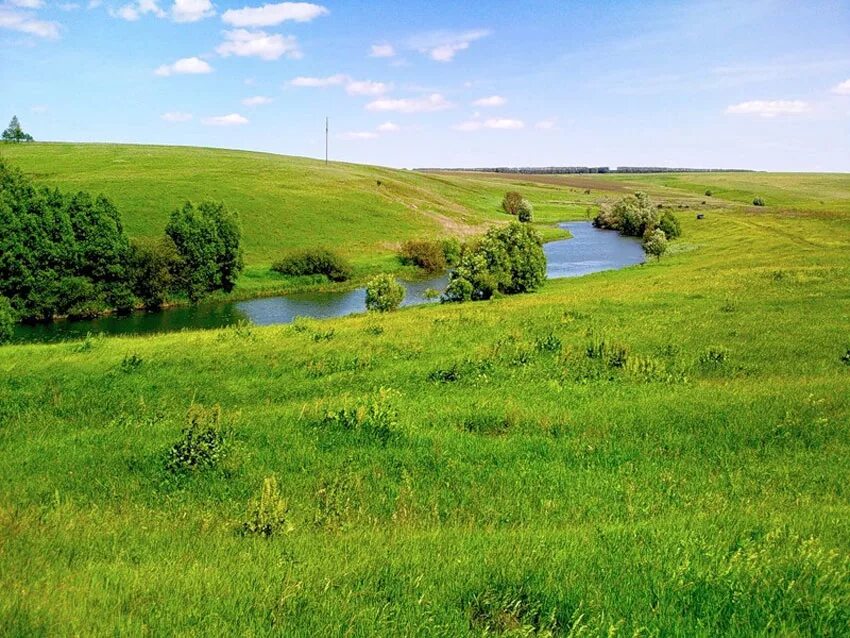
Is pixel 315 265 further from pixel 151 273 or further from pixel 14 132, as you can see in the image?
pixel 14 132

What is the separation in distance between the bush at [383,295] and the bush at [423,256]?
37.1 m

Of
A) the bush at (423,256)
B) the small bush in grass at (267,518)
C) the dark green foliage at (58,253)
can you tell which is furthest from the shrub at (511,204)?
the small bush in grass at (267,518)

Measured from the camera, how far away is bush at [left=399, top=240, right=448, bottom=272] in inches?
3460

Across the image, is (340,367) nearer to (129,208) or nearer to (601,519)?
(601,519)

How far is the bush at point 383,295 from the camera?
49.1m

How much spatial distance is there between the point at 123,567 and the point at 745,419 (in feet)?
35.4

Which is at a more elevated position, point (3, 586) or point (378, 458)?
point (3, 586)

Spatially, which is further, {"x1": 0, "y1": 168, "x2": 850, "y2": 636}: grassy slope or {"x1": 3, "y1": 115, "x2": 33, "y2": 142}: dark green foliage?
{"x1": 3, "y1": 115, "x2": 33, "y2": 142}: dark green foliage

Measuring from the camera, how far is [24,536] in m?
6.61

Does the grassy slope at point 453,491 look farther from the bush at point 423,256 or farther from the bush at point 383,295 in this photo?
the bush at point 423,256

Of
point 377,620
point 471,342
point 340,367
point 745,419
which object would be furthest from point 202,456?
point 471,342

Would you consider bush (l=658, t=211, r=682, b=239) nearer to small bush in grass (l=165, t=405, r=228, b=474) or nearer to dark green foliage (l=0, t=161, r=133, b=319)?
dark green foliage (l=0, t=161, r=133, b=319)

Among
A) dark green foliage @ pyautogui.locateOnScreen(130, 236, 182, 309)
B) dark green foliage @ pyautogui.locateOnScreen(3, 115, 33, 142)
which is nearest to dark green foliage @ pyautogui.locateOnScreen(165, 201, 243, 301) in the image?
dark green foliage @ pyautogui.locateOnScreen(130, 236, 182, 309)

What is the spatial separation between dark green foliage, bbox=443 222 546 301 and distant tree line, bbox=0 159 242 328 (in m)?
30.1
